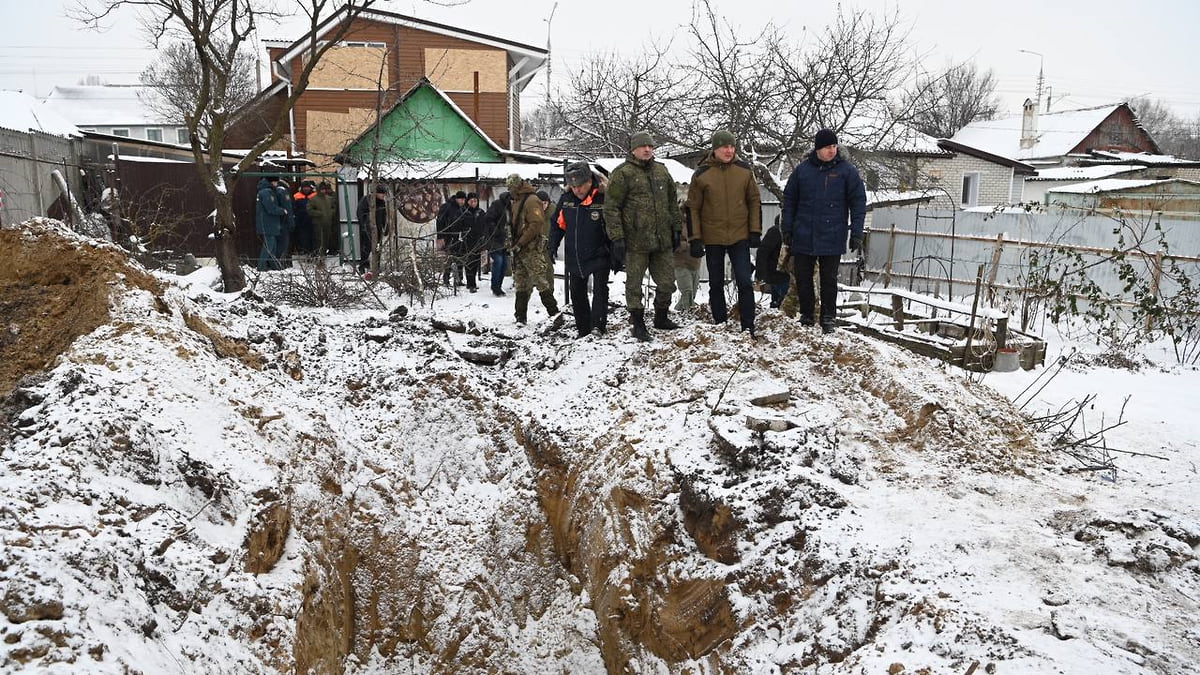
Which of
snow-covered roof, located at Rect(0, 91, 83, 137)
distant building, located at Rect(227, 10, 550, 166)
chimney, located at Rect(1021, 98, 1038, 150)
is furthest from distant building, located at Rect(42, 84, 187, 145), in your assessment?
chimney, located at Rect(1021, 98, 1038, 150)

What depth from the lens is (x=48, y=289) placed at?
215 inches

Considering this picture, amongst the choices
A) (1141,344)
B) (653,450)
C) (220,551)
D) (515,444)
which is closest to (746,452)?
(653,450)

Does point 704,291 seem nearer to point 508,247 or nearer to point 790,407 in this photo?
point 508,247

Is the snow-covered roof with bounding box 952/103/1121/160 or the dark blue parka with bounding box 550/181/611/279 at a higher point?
the snow-covered roof with bounding box 952/103/1121/160

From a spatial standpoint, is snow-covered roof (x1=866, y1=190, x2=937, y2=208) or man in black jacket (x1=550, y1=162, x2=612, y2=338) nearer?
man in black jacket (x1=550, y1=162, x2=612, y2=338)

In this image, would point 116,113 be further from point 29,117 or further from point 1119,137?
point 1119,137

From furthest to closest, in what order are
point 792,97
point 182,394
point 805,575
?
point 792,97 → point 182,394 → point 805,575

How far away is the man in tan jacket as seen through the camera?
264 inches

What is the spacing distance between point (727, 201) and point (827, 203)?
772 mm

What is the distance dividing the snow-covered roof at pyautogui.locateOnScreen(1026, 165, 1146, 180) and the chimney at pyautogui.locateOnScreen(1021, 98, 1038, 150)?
3.35 meters

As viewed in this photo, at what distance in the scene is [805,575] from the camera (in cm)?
383

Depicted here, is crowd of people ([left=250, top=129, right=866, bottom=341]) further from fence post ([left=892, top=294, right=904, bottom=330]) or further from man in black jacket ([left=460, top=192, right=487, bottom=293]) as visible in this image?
man in black jacket ([left=460, top=192, right=487, bottom=293])

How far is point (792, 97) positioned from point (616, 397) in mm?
10181

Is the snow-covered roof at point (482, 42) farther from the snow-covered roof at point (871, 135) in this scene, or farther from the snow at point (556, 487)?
the snow at point (556, 487)
